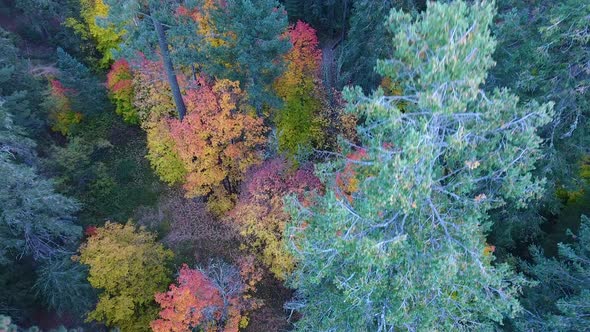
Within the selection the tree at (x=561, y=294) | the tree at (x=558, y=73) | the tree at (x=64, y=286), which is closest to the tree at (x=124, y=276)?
the tree at (x=64, y=286)

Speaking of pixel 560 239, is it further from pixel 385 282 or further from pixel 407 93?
pixel 407 93

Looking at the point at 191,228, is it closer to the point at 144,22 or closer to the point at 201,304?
the point at 201,304

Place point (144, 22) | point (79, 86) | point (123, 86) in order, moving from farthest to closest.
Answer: point (123, 86)
point (79, 86)
point (144, 22)

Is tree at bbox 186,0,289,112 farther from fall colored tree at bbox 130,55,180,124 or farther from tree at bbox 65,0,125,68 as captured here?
tree at bbox 65,0,125,68

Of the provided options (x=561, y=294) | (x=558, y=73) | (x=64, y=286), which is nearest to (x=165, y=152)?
(x=64, y=286)

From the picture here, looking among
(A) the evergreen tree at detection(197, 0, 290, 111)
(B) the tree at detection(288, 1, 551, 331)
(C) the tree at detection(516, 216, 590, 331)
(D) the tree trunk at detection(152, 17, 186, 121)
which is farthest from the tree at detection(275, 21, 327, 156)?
(C) the tree at detection(516, 216, 590, 331)

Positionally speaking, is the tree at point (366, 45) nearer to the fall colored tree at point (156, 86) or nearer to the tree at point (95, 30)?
the fall colored tree at point (156, 86)
